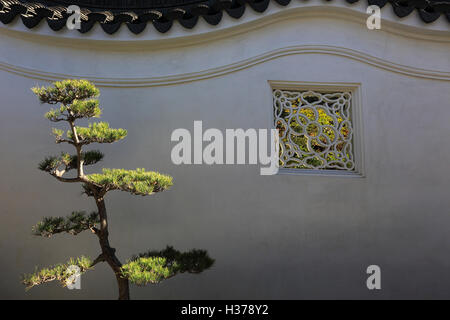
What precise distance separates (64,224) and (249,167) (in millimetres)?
1700

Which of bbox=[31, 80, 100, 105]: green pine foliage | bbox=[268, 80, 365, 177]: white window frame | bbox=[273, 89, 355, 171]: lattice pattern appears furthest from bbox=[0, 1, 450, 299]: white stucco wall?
bbox=[31, 80, 100, 105]: green pine foliage

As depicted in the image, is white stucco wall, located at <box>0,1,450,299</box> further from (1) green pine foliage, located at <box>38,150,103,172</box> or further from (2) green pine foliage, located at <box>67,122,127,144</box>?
(2) green pine foliage, located at <box>67,122,127,144</box>

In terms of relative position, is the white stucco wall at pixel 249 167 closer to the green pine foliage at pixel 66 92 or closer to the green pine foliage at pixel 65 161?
the green pine foliage at pixel 65 161

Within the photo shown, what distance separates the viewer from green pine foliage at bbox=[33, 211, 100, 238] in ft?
10.8

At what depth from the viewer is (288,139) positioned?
449cm

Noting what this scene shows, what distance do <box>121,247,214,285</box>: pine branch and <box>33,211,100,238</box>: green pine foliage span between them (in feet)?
1.57

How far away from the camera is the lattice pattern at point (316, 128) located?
4484mm

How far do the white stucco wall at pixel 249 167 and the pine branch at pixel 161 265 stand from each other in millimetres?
893

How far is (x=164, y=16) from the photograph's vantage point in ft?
14.3

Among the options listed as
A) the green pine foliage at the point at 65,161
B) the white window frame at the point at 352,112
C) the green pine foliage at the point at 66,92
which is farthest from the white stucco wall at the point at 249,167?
the green pine foliage at the point at 66,92

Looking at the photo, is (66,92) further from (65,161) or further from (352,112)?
(352,112)

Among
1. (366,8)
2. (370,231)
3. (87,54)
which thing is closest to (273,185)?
(370,231)

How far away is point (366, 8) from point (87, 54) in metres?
2.58

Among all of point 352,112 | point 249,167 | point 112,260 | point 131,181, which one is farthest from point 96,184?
point 352,112
